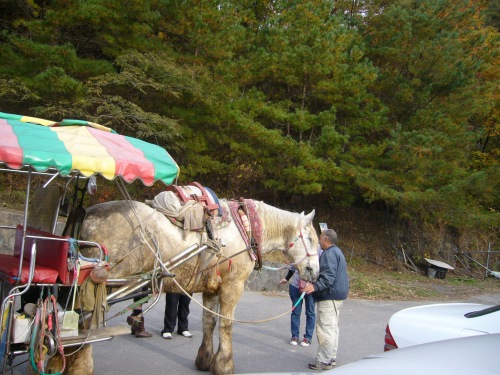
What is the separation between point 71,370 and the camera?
4648 mm

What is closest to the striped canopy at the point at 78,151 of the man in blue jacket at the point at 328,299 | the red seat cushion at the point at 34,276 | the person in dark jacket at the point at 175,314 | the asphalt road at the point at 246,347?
the red seat cushion at the point at 34,276

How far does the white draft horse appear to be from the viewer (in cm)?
470

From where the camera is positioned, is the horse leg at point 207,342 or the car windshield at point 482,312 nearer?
the car windshield at point 482,312

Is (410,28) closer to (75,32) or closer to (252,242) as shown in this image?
(75,32)

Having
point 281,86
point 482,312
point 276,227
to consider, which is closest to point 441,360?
point 482,312

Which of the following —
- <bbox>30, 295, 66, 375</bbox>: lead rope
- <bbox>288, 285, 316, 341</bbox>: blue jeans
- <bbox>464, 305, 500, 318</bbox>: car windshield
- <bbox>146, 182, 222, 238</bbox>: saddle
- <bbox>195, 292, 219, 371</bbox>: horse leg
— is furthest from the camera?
<bbox>288, 285, 316, 341</bbox>: blue jeans

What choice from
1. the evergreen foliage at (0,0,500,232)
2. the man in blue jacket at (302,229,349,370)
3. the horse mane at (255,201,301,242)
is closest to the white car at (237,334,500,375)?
the man in blue jacket at (302,229,349,370)

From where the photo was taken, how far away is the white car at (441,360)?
2113mm

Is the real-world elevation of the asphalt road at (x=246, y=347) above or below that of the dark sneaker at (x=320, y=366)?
below

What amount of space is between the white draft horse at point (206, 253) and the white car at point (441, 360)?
9.09ft

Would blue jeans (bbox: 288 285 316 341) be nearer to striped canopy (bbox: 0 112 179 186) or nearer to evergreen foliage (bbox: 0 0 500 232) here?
striped canopy (bbox: 0 112 179 186)

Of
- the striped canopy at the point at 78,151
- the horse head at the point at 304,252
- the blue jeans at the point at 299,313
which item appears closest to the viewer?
the striped canopy at the point at 78,151

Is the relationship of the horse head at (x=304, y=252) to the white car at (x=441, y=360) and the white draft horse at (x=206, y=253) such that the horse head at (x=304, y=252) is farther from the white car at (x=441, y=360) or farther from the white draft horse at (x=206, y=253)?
the white car at (x=441, y=360)

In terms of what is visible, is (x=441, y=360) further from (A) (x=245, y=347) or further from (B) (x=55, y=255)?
(A) (x=245, y=347)
